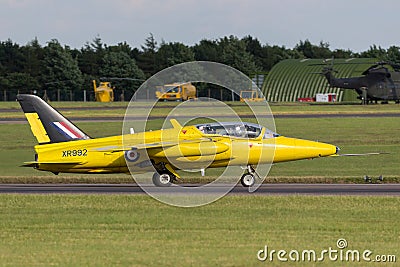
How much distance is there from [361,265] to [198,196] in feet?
33.0

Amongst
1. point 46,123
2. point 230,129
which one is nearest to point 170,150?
point 230,129

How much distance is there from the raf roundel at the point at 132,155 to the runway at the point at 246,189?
0.89 m

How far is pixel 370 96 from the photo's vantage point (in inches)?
3681

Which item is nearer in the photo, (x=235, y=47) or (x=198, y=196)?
(x=198, y=196)

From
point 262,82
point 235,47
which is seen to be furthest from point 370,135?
point 235,47

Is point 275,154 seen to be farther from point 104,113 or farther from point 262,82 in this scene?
point 262,82

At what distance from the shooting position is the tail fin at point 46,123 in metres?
29.0

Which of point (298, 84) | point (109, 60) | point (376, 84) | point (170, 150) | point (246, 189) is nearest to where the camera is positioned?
point (246, 189)

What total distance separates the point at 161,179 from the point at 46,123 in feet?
13.7

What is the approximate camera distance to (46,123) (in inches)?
1144

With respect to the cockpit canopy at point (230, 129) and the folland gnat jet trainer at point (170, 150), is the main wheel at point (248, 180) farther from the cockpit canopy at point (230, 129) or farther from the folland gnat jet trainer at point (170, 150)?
the cockpit canopy at point (230, 129)

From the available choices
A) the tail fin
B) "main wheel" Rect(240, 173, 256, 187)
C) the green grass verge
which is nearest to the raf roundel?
the tail fin

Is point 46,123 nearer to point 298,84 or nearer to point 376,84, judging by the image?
point 376,84

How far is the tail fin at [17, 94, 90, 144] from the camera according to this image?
28984 millimetres
